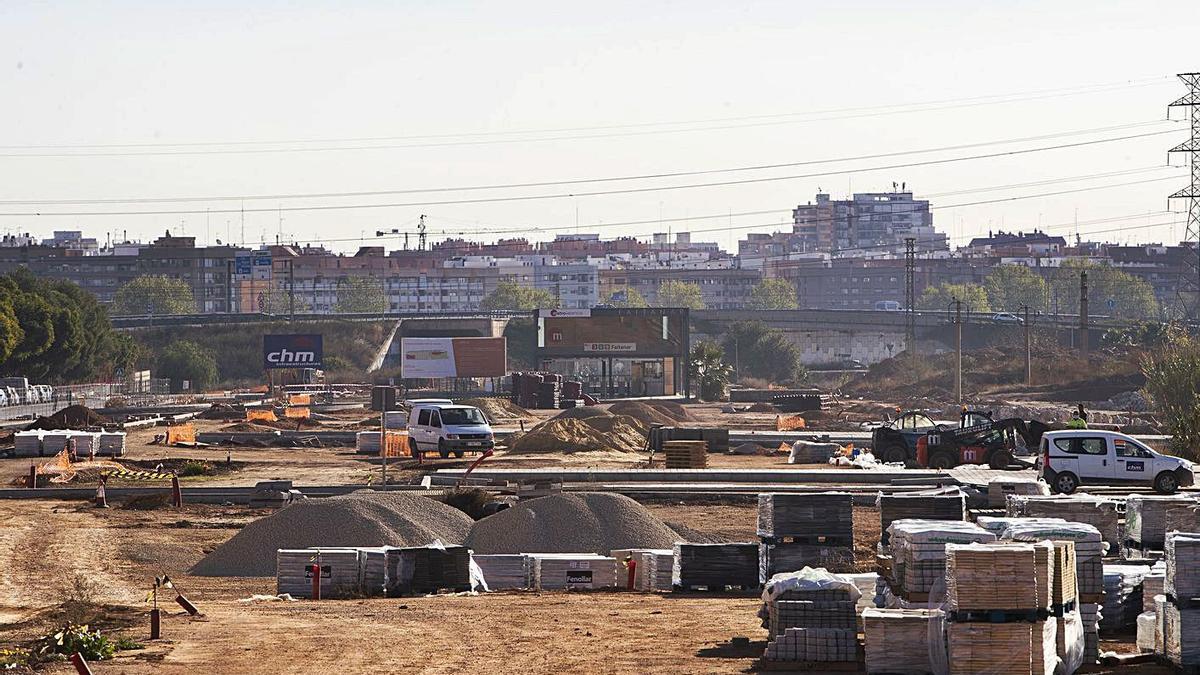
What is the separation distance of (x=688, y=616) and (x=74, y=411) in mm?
52009

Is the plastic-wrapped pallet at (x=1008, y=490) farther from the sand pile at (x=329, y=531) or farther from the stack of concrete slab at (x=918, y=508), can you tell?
the sand pile at (x=329, y=531)

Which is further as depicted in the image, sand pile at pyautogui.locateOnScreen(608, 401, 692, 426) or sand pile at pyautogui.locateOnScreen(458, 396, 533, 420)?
sand pile at pyautogui.locateOnScreen(458, 396, 533, 420)

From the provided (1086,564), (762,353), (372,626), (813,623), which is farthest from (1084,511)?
(762,353)

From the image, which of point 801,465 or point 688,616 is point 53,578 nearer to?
point 688,616

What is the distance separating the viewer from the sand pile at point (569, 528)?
105 ft

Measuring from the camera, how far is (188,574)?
102 ft

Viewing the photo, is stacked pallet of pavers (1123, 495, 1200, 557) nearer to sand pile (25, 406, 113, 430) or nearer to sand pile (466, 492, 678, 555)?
sand pile (466, 492, 678, 555)

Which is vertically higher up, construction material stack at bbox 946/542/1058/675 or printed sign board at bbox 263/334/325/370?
printed sign board at bbox 263/334/325/370

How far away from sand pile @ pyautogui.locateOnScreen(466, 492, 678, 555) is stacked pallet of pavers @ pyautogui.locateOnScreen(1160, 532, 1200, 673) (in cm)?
1310

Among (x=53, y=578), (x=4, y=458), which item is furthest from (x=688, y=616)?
(x=4, y=458)

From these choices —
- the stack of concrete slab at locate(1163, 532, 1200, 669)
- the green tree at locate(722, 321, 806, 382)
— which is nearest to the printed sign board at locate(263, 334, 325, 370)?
the green tree at locate(722, 321, 806, 382)

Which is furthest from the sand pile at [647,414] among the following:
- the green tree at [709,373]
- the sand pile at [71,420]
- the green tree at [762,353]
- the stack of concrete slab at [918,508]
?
the green tree at [762,353]

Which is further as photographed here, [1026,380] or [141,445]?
[1026,380]

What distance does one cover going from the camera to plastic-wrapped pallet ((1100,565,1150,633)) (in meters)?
23.1
